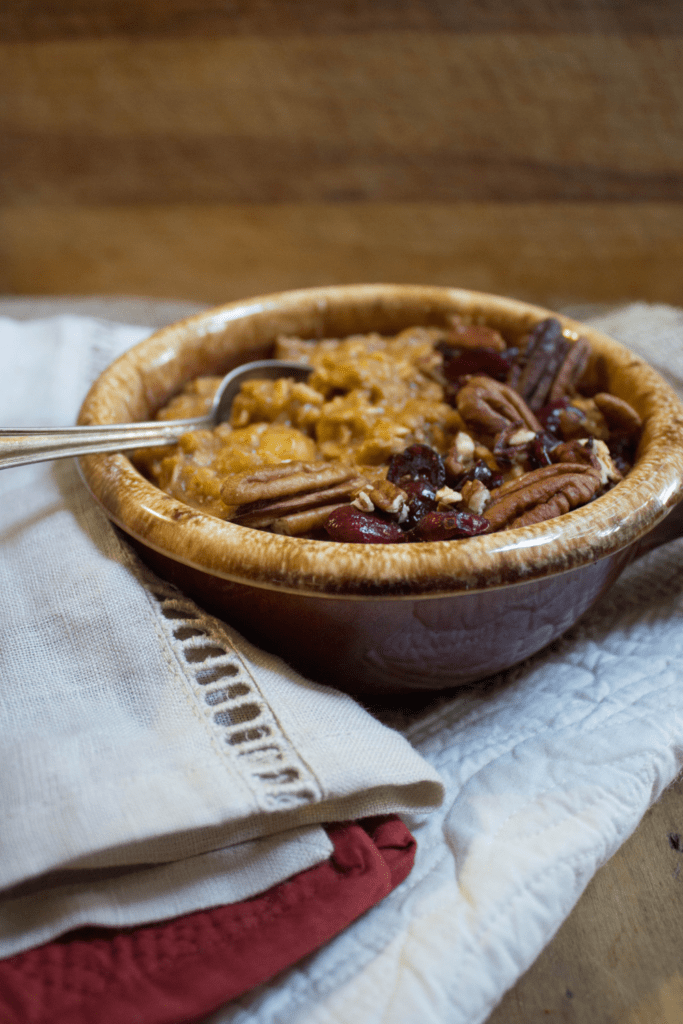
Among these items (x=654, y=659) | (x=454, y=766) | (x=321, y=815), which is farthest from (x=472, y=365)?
(x=321, y=815)

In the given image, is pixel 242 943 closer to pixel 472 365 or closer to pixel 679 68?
pixel 472 365

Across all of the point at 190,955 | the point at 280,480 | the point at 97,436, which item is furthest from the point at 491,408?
the point at 190,955

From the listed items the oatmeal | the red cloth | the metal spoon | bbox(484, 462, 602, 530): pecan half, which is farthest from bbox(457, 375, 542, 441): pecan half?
the red cloth

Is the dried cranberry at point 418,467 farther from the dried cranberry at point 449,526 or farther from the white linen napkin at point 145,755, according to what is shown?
the white linen napkin at point 145,755

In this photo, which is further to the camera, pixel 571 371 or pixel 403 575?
pixel 571 371

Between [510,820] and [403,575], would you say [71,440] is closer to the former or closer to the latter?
[403,575]

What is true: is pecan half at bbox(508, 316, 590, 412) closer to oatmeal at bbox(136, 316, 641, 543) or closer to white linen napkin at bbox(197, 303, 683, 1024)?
oatmeal at bbox(136, 316, 641, 543)

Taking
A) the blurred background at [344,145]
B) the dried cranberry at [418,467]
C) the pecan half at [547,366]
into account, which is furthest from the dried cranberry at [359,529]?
Answer: the blurred background at [344,145]

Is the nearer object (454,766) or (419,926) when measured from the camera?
(419,926)

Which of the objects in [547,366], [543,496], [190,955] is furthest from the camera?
[547,366]
